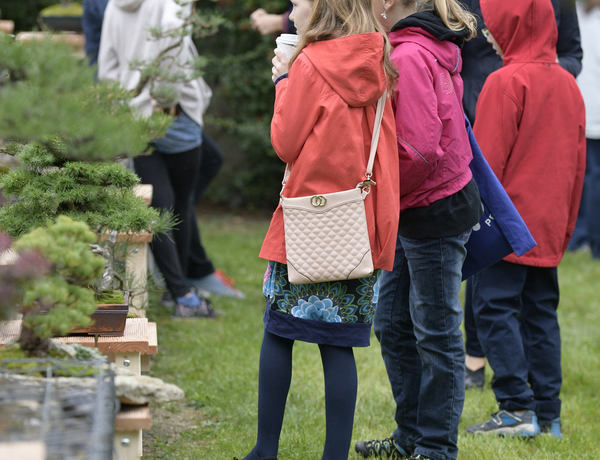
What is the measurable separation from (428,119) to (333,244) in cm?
49

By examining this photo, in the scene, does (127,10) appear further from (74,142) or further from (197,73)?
(74,142)

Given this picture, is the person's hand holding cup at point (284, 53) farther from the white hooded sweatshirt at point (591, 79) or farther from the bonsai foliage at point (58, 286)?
the white hooded sweatshirt at point (591, 79)

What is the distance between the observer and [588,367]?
4.29 meters

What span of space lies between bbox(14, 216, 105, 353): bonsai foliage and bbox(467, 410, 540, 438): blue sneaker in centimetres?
195

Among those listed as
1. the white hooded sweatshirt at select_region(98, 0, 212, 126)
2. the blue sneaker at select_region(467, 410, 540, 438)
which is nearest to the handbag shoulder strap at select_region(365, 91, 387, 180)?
the blue sneaker at select_region(467, 410, 540, 438)

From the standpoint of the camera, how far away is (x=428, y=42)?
2551 millimetres

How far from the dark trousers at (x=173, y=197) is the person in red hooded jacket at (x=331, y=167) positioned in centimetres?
210

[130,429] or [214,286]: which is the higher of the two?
[130,429]

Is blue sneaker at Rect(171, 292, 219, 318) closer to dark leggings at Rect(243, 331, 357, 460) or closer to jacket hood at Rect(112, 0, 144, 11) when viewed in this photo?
jacket hood at Rect(112, 0, 144, 11)

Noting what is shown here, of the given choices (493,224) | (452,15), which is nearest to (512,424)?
(493,224)

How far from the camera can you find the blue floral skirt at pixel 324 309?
244cm

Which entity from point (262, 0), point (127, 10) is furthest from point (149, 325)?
point (262, 0)

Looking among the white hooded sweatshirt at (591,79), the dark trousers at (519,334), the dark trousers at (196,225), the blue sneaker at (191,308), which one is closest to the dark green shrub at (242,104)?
the dark trousers at (196,225)

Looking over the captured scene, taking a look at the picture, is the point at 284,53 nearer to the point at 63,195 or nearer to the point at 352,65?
the point at 352,65
